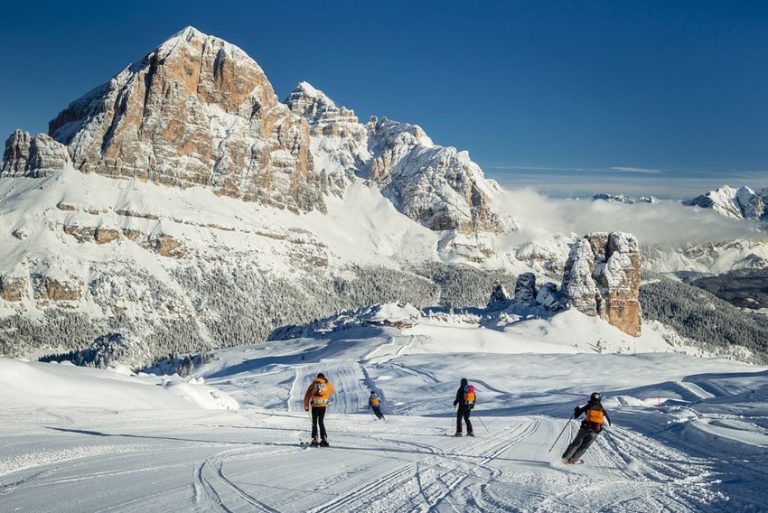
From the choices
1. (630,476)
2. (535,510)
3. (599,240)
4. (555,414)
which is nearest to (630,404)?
(555,414)

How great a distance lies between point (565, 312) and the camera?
11444cm

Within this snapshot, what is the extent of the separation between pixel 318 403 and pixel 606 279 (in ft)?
378

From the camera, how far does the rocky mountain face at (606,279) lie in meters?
120

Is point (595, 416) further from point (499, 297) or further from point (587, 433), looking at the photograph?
point (499, 297)

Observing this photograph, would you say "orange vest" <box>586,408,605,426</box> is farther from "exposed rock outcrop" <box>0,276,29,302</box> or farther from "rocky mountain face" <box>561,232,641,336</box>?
"exposed rock outcrop" <box>0,276,29,302</box>

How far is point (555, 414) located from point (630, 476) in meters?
16.3

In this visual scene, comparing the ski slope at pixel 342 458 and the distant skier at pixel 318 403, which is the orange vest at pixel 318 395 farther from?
the ski slope at pixel 342 458

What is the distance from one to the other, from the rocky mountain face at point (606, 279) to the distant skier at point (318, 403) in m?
107

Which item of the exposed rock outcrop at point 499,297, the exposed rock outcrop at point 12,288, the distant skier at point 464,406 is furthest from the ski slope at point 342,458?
the exposed rock outcrop at point 12,288

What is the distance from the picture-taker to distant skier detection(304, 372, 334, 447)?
650 inches

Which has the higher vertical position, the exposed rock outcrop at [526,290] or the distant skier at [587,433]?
the exposed rock outcrop at [526,290]

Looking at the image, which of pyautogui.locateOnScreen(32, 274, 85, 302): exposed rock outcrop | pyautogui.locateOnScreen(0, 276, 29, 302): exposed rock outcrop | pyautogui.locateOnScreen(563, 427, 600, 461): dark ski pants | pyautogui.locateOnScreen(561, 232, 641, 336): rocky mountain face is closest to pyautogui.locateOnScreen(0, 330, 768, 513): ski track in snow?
pyautogui.locateOnScreen(563, 427, 600, 461): dark ski pants

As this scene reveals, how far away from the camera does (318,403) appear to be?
16875 millimetres

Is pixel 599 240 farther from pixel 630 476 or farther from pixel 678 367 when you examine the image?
pixel 630 476
